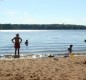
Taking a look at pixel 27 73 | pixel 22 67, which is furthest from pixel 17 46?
pixel 27 73

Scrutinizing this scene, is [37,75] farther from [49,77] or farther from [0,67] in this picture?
[0,67]

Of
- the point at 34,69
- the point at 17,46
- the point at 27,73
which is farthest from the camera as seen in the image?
the point at 17,46

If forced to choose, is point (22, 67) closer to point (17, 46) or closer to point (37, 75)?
point (37, 75)

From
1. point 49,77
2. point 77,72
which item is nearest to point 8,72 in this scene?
point 49,77

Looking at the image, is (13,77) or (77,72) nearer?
(13,77)

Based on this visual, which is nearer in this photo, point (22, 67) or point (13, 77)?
point (13, 77)

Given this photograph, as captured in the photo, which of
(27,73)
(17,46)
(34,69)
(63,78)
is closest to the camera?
(63,78)

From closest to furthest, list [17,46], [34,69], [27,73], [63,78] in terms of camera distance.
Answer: [63,78] < [27,73] < [34,69] < [17,46]

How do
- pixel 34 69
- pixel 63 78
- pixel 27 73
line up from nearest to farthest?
pixel 63 78 → pixel 27 73 → pixel 34 69

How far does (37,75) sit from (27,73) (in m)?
0.52

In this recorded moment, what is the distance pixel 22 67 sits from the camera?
13664 mm

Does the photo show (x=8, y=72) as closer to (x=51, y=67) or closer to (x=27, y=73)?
(x=27, y=73)

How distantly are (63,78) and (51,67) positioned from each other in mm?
2346

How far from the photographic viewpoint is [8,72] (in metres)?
12.4
